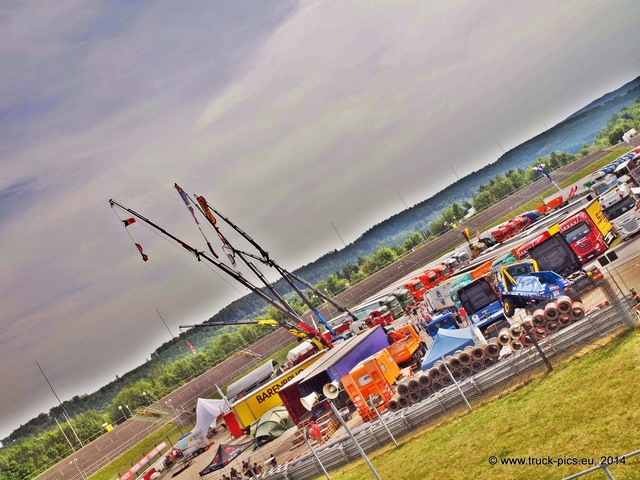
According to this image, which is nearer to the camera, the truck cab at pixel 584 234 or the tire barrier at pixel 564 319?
the tire barrier at pixel 564 319

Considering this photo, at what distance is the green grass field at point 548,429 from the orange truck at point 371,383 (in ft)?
15.7

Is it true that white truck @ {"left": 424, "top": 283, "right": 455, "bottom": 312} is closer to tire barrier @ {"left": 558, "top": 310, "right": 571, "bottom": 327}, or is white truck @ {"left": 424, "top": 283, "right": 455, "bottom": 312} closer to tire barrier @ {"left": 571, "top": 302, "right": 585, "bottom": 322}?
tire barrier @ {"left": 558, "top": 310, "right": 571, "bottom": 327}

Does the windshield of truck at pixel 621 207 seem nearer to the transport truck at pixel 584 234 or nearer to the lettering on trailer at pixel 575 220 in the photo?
the transport truck at pixel 584 234

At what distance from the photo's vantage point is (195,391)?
76.8m

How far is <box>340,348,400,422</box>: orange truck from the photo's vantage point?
905 inches

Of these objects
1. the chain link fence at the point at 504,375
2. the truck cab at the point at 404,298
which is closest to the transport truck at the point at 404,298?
the truck cab at the point at 404,298

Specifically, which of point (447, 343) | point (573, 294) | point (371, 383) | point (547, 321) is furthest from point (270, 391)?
point (573, 294)

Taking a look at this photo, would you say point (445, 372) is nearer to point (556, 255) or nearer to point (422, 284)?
point (556, 255)

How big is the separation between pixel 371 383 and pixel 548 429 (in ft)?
38.4

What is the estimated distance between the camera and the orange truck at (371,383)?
2298cm

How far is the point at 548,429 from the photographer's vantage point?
12.5 meters

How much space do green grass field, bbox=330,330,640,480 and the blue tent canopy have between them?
3363mm

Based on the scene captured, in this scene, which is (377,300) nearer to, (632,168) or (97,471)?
(632,168)

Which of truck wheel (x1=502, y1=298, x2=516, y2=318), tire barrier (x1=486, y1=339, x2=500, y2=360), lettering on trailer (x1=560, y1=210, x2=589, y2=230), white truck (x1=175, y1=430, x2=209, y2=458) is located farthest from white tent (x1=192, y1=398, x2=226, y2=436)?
lettering on trailer (x1=560, y1=210, x2=589, y2=230)
